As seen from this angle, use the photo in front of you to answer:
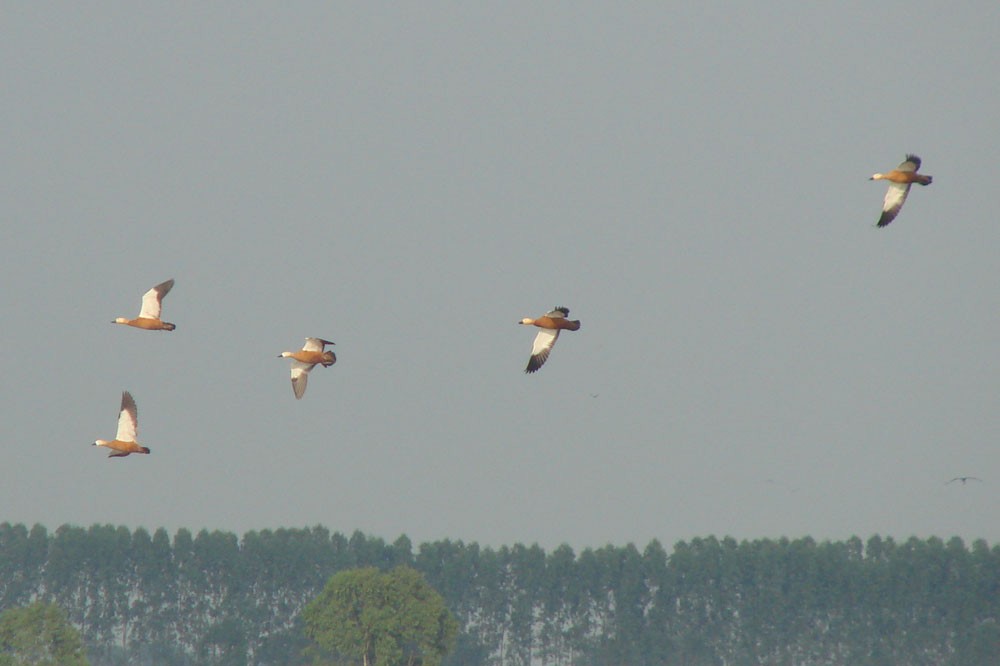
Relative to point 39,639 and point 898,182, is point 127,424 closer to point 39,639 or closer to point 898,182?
point 898,182

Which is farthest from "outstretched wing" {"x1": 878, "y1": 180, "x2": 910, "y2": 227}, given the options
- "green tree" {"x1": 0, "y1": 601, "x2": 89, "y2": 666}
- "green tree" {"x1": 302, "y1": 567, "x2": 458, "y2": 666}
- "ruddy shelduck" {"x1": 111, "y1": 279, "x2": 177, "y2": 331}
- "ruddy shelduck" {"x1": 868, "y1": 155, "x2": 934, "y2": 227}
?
"green tree" {"x1": 302, "y1": 567, "x2": 458, "y2": 666}

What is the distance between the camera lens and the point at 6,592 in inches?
6299

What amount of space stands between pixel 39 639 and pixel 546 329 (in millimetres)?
48093

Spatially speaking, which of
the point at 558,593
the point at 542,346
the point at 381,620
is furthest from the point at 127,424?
the point at 558,593

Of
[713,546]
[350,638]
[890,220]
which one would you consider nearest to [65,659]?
[350,638]

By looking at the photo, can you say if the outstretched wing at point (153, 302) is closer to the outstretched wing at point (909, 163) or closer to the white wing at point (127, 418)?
the white wing at point (127, 418)

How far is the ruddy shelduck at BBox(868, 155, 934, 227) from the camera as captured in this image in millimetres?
52625

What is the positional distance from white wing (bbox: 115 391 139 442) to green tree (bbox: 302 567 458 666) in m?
60.1

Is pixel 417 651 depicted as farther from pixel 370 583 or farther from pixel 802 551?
pixel 802 551

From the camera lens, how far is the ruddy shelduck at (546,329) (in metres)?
56.2

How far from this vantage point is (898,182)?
2098 inches

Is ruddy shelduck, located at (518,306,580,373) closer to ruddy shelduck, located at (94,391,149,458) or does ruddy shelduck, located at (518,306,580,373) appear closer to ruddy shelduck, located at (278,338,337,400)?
ruddy shelduck, located at (278,338,337,400)

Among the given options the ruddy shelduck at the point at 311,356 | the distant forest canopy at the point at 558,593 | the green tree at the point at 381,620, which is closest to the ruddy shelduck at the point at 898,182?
the ruddy shelduck at the point at 311,356

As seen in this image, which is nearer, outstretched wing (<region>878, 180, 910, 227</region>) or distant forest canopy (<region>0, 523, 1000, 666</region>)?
outstretched wing (<region>878, 180, 910, 227</region>)
